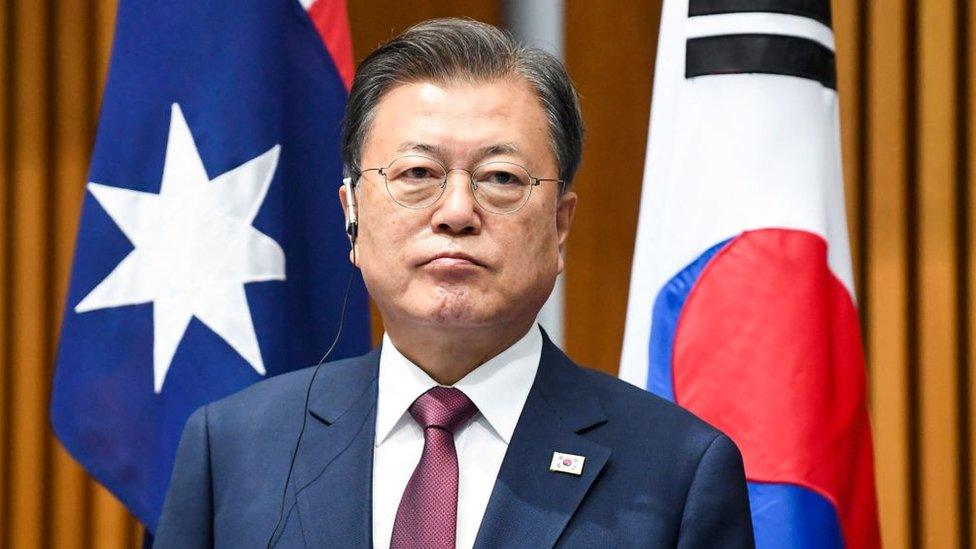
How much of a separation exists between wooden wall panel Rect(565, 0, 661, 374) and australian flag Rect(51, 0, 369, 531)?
100 cm

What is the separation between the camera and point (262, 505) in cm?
161

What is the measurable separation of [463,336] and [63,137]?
2003mm

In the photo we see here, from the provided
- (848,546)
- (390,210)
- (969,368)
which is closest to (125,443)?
(390,210)

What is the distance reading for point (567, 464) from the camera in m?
1.58

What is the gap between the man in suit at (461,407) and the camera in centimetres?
155

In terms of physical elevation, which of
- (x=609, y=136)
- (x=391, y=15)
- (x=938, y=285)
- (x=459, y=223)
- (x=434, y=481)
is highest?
(x=391, y=15)

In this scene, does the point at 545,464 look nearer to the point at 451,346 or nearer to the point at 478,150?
the point at 451,346

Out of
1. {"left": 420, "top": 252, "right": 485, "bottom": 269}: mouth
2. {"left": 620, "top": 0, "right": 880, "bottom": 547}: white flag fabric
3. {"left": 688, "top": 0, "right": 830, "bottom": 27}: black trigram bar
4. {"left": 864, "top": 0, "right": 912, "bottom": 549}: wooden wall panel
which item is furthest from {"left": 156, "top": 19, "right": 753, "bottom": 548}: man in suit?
{"left": 864, "top": 0, "right": 912, "bottom": 549}: wooden wall panel

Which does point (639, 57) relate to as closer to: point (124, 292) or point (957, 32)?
point (957, 32)

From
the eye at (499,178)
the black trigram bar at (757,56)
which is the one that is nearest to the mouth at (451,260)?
the eye at (499,178)

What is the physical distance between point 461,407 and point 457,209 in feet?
0.87

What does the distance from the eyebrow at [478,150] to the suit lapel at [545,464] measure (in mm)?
301

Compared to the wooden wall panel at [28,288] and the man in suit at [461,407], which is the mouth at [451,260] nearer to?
the man in suit at [461,407]

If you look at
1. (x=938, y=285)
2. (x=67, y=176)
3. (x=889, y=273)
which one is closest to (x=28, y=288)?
(x=67, y=176)
